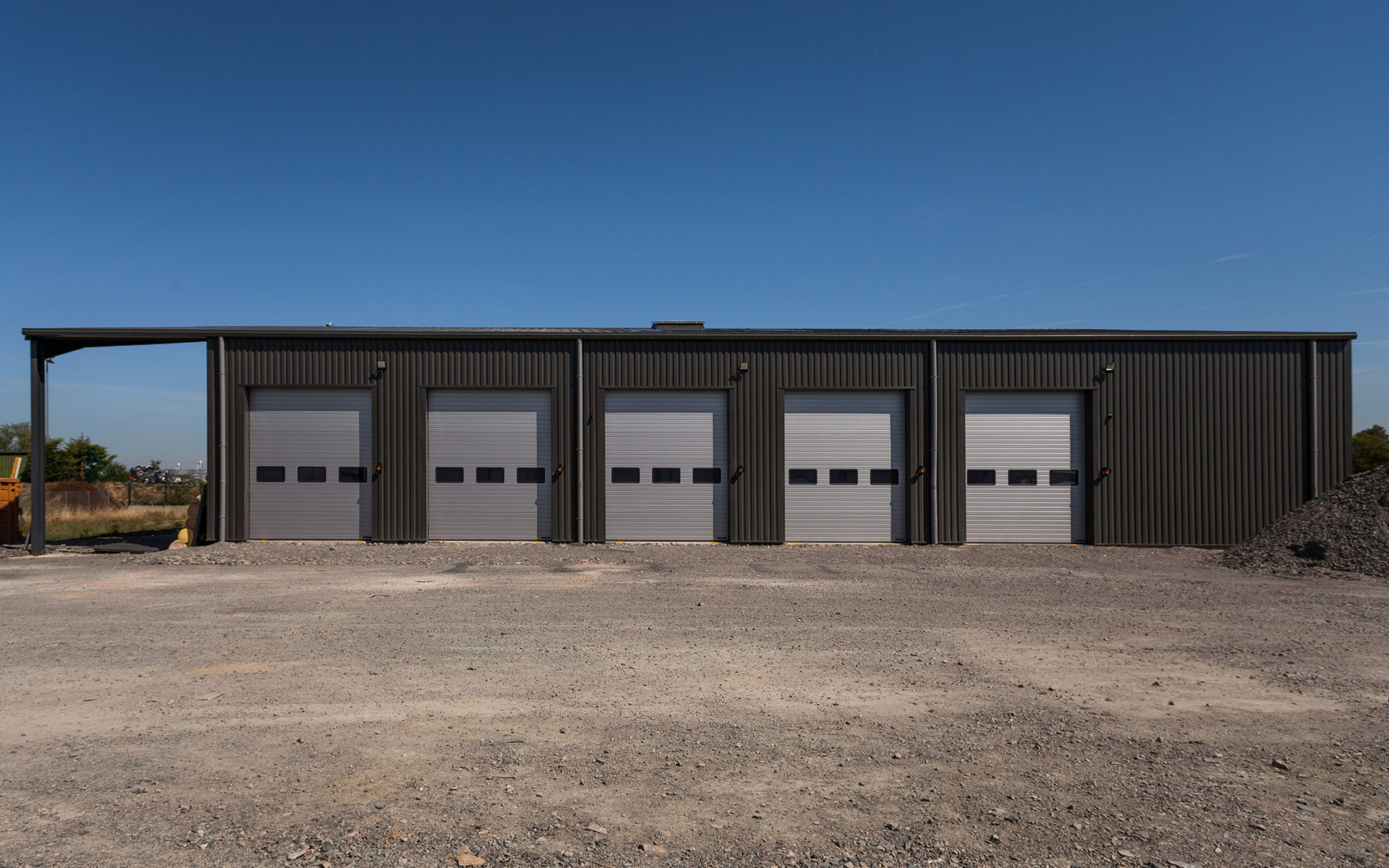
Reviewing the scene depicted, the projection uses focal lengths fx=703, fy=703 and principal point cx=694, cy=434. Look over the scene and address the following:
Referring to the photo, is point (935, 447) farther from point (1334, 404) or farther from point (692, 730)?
point (692, 730)

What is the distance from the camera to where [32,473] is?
15875 mm

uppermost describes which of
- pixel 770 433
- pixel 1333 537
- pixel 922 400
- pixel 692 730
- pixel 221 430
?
pixel 922 400

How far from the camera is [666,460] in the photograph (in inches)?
682

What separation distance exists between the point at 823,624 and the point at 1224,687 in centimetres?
390

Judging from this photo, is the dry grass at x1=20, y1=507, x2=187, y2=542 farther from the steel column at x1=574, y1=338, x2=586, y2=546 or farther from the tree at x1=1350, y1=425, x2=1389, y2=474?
the tree at x1=1350, y1=425, x2=1389, y2=474

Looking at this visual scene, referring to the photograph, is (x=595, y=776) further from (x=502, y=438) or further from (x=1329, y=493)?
(x=1329, y=493)

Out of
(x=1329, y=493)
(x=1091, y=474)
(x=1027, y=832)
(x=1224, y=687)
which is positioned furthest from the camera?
(x=1091, y=474)

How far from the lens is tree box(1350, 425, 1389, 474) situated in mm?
31203

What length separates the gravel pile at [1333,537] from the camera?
1275 centimetres

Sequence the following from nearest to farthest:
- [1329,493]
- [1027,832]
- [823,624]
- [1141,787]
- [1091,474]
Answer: [1027,832], [1141,787], [823,624], [1329,493], [1091,474]

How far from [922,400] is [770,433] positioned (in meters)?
3.82

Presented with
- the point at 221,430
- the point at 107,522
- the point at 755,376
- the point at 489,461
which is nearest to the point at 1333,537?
the point at 755,376

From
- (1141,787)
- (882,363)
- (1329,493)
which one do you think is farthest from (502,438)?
(1329,493)

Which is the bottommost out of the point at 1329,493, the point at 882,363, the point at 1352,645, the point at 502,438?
the point at 1352,645
